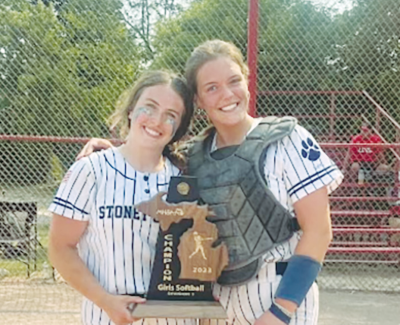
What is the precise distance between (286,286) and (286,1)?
8.47 meters

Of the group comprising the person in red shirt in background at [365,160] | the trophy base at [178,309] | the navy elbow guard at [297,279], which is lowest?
the person in red shirt in background at [365,160]

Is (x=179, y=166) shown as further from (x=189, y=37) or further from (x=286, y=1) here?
(x=286, y=1)

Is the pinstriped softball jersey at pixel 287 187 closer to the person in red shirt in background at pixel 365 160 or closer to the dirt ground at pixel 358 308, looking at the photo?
the dirt ground at pixel 358 308

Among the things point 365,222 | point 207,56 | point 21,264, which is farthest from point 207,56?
point 365,222

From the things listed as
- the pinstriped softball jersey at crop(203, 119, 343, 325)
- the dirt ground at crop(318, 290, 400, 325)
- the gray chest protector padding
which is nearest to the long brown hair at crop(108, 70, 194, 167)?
the gray chest protector padding

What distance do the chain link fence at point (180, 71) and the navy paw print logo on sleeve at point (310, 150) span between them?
12.6 ft

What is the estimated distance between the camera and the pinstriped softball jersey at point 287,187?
6.33ft

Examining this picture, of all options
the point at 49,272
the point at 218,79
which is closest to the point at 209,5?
the point at 49,272

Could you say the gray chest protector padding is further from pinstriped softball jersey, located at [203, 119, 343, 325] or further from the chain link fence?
the chain link fence

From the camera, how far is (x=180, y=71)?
22.1 feet

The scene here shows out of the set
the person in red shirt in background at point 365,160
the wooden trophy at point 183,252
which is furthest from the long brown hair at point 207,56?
the person in red shirt in background at point 365,160

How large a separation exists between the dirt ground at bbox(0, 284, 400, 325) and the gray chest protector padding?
12.4 ft

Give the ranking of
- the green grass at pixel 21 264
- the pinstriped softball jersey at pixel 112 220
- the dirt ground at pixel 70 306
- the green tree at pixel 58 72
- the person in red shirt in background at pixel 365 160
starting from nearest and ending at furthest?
the pinstriped softball jersey at pixel 112 220
the dirt ground at pixel 70 306
the green tree at pixel 58 72
the green grass at pixel 21 264
the person in red shirt in background at pixel 365 160

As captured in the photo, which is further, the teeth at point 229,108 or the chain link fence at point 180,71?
the chain link fence at point 180,71
